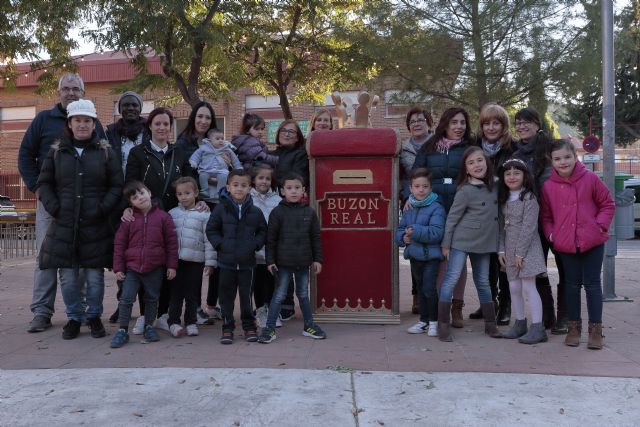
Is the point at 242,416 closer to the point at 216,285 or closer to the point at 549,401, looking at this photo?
the point at 549,401

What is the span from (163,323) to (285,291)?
3.90 feet

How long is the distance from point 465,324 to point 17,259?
10246 mm

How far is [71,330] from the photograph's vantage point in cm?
482

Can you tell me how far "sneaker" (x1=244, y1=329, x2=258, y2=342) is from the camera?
4691mm

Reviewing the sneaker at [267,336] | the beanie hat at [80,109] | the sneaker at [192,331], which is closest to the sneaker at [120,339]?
the sneaker at [192,331]

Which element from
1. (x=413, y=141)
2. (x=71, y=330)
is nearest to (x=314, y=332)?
(x=71, y=330)

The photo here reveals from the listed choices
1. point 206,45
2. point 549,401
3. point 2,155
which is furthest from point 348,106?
point 2,155

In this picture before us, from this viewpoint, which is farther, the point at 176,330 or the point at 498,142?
the point at 498,142

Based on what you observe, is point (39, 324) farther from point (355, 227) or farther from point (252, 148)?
point (355, 227)

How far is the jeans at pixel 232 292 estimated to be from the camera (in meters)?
4.73

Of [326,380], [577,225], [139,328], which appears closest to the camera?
[326,380]

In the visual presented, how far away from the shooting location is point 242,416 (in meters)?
3.08

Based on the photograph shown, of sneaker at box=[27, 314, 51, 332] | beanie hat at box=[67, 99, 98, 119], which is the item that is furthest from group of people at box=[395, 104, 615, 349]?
sneaker at box=[27, 314, 51, 332]

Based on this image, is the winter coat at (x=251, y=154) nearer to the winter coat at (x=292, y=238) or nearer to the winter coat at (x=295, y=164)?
the winter coat at (x=295, y=164)
